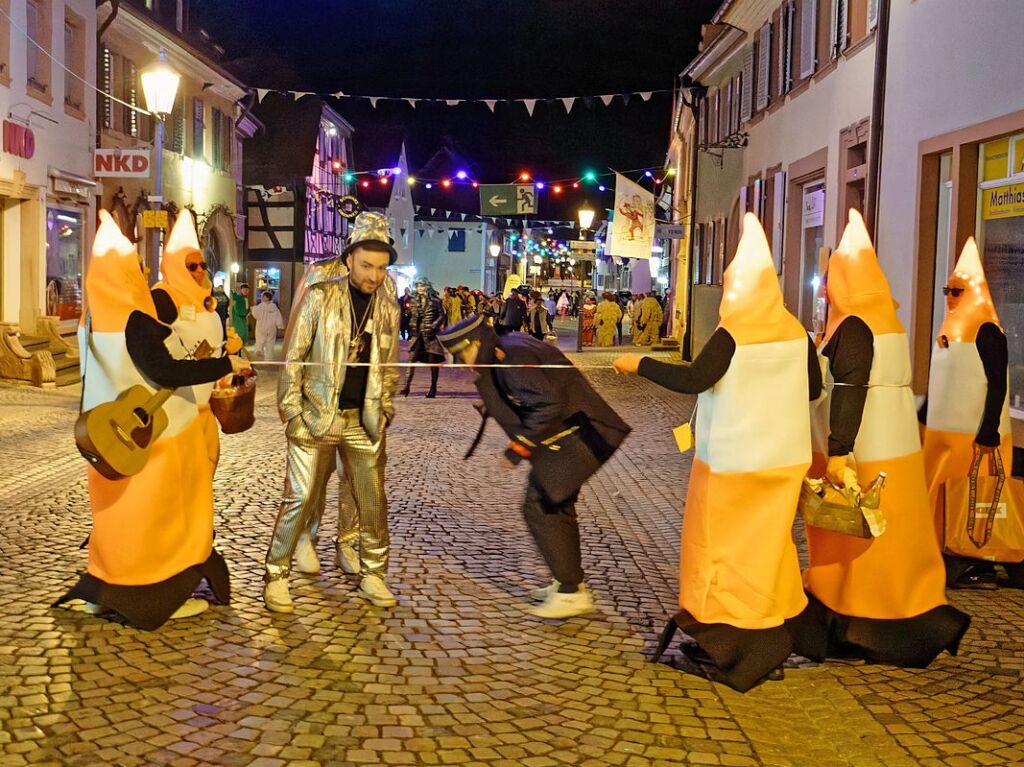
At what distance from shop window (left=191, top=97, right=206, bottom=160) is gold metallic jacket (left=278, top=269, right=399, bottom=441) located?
1058 inches

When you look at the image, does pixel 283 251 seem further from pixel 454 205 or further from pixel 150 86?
pixel 454 205

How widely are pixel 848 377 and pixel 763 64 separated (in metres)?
18.5

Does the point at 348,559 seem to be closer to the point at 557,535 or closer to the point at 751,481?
the point at 557,535

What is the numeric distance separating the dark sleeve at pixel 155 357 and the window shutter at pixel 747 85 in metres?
20.0

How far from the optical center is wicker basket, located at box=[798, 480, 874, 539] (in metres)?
4.96

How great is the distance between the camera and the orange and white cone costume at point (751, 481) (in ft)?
16.0

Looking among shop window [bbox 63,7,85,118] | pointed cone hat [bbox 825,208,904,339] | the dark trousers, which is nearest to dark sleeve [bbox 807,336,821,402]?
pointed cone hat [bbox 825,208,904,339]

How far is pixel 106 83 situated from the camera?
79.8ft

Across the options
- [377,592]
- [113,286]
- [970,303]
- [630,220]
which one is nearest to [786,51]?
[630,220]

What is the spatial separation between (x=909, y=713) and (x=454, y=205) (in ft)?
242

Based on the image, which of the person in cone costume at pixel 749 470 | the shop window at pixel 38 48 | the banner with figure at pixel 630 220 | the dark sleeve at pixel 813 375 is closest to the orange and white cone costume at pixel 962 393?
the dark sleeve at pixel 813 375

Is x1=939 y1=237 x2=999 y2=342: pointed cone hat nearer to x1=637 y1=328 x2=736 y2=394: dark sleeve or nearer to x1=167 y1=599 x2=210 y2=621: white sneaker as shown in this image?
x1=637 y1=328 x2=736 y2=394: dark sleeve

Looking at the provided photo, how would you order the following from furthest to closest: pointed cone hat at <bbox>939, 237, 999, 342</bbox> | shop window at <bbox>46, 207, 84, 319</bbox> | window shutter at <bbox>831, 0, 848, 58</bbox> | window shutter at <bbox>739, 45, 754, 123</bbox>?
1. window shutter at <bbox>739, 45, 754, 123</bbox>
2. shop window at <bbox>46, 207, 84, 319</bbox>
3. window shutter at <bbox>831, 0, 848, 58</bbox>
4. pointed cone hat at <bbox>939, 237, 999, 342</bbox>

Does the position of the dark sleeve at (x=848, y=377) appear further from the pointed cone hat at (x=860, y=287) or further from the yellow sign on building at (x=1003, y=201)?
the yellow sign on building at (x=1003, y=201)
